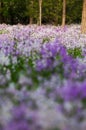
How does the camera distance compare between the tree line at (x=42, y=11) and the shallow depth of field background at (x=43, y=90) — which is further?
the tree line at (x=42, y=11)

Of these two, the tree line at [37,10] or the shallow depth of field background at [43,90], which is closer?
the shallow depth of field background at [43,90]

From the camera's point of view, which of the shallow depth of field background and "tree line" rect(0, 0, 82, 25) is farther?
"tree line" rect(0, 0, 82, 25)

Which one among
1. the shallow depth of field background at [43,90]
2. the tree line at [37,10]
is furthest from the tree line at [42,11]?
the shallow depth of field background at [43,90]

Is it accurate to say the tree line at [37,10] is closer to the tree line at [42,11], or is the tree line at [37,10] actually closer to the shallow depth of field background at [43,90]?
the tree line at [42,11]

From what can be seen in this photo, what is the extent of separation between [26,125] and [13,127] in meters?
0.11

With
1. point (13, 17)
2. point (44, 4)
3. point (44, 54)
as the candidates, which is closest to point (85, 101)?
point (44, 54)

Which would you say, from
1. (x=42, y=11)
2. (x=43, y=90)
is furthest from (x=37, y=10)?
(x=43, y=90)

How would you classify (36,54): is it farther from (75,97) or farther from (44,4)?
(44,4)

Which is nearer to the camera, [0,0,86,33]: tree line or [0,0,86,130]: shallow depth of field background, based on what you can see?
[0,0,86,130]: shallow depth of field background

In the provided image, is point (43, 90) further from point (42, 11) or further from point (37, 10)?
point (42, 11)

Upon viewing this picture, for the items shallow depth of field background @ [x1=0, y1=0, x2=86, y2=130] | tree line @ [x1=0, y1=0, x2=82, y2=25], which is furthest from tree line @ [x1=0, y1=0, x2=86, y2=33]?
shallow depth of field background @ [x1=0, y1=0, x2=86, y2=130]

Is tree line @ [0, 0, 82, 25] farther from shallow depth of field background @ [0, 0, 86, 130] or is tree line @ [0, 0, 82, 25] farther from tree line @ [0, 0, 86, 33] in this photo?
shallow depth of field background @ [0, 0, 86, 130]

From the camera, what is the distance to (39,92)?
3088mm

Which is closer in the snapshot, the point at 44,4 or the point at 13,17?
the point at 44,4
